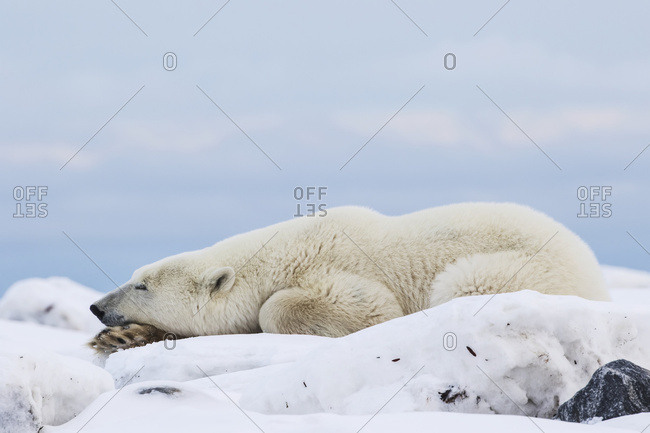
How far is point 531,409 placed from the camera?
132 inches

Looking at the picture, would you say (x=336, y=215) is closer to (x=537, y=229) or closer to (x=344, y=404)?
(x=537, y=229)

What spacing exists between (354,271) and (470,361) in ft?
11.1

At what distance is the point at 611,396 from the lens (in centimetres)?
302

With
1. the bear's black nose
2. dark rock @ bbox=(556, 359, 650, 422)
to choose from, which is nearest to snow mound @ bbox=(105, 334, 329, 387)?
the bear's black nose

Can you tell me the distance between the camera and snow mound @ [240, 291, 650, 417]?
10.8 ft

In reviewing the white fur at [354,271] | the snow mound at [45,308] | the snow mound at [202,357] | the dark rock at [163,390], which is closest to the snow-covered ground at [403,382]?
the dark rock at [163,390]

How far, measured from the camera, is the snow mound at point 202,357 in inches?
201

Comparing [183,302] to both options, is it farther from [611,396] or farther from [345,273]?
[611,396]

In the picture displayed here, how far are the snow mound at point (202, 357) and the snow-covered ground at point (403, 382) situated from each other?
1.13 meters

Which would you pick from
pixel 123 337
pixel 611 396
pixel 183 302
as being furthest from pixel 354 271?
pixel 611 396

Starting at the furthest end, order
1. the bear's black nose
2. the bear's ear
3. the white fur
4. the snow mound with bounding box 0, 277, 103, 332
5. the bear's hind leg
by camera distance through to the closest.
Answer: the snow mound with bounding box 0, 277, 103, 332 → the bear's black nose → the bear's ear → the bear's hind leg → the white fur

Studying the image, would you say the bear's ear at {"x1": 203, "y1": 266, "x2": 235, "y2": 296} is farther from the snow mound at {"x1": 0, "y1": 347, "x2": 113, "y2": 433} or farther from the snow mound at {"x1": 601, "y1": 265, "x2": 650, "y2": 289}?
the snow mound at {"x1": 601, "y1": 265, "x2": 650, "y2": 289}

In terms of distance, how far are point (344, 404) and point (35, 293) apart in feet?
28.2

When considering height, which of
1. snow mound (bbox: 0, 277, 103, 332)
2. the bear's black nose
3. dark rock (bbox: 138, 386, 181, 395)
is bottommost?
snow mound (bbox: 0, 277, 103, 332)
